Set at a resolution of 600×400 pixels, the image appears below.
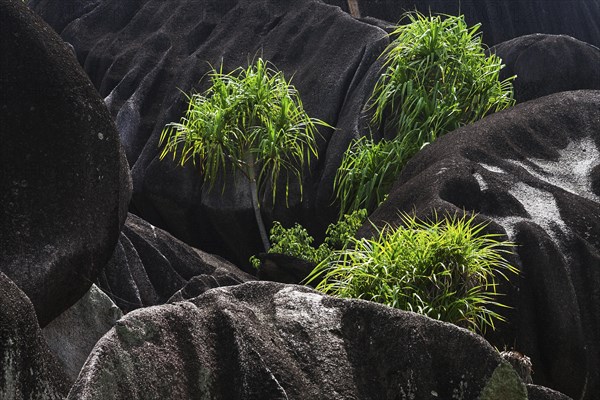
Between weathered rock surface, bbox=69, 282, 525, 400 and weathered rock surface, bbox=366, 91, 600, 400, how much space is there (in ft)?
10.9

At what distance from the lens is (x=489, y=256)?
290 inches

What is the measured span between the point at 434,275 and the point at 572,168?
1.76 m

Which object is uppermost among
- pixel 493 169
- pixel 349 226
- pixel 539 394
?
pixel 539 394

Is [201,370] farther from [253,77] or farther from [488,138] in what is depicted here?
[253,77]

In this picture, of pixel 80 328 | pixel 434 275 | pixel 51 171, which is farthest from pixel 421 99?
pixel 51 171

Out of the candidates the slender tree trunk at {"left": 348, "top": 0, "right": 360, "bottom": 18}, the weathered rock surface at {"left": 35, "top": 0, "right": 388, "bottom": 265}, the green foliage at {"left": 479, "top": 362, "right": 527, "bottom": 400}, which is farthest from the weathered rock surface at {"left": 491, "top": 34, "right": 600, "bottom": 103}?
the green foliage at {"left": 479, "top": 362, "right": 527, "bottom": 400}

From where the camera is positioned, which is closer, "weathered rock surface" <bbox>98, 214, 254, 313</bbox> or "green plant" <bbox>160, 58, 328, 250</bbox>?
"weathered rock surface" <bbox>98, 214, 254, 313</bbox>

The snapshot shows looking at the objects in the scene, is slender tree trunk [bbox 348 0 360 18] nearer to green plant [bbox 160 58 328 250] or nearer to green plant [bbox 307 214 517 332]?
green plant [bbox 160 58 328 250]

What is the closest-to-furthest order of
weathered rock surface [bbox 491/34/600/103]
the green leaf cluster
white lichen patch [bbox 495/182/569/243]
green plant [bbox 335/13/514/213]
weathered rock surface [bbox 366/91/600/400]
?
weathered rock surface [bbox 366/91/600/400]
white lichen patch [bbox 495/182/569/243]
green plant [bbox 335/13/514/213]
the green leaf cluster
weathered rock surface [bbox 491/34/600/103]

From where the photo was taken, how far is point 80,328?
6.79m

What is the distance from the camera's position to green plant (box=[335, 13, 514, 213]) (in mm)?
10445

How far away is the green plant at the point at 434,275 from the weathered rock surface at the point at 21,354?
10.5ft

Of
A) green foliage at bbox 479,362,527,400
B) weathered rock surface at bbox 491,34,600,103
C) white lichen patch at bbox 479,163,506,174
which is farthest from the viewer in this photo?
weathered rock surface at bbox 491,34,600,103

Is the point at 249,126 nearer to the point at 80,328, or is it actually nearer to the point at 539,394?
the point at 80,328
